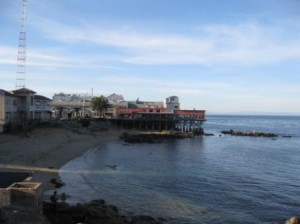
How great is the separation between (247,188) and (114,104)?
93.7 m

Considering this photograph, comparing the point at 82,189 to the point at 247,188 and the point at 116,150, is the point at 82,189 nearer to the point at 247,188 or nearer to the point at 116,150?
the point at 247,188

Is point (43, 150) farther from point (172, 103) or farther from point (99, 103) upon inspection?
point (172, 103)

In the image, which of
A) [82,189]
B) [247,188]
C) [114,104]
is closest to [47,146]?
[82,189]

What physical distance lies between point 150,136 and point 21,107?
29.8m

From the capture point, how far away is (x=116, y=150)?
6631 centimetres

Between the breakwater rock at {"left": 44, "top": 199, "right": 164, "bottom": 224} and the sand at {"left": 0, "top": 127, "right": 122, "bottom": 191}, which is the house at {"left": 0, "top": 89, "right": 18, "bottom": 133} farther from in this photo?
the breakwater rock at {"left": 44, "top": 199, "right": 164, "bottom": 224}

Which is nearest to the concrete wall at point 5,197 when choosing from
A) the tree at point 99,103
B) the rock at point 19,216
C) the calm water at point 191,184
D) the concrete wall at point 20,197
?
the concrete wall at point 20,197

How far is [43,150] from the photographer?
51.8 metres

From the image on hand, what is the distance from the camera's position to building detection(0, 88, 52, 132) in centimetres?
6069

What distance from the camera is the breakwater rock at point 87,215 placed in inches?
971

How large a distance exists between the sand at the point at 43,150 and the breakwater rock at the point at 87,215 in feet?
26.3

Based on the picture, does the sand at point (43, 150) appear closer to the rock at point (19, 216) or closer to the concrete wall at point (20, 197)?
the concrete wall at point (20, 197)

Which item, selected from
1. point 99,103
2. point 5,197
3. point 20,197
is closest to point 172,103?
point 99,103

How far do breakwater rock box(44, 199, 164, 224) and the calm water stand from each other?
218cm
